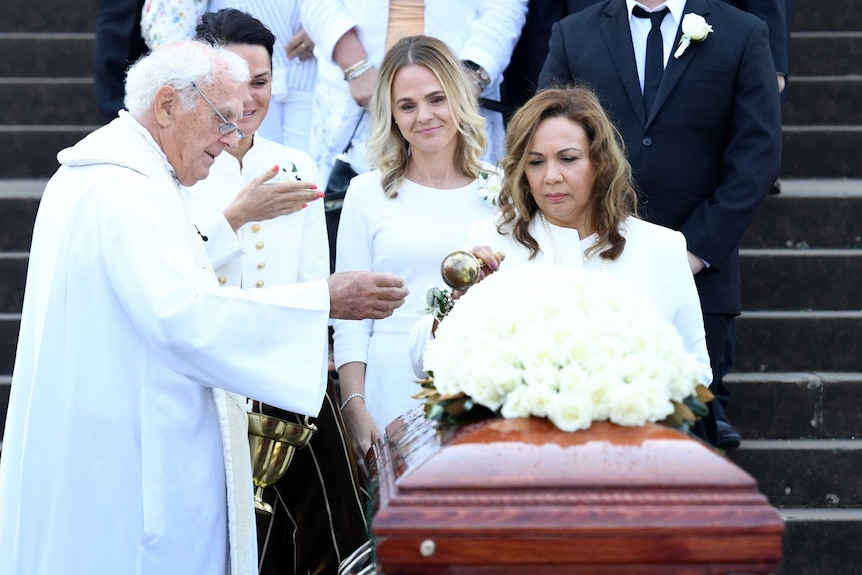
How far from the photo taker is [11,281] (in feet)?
19.6

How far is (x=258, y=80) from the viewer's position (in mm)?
4270

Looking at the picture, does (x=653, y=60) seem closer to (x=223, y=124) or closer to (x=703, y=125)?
(x=703, y=125)

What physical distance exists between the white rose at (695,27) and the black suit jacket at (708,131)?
66mm

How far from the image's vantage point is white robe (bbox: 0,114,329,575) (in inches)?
121

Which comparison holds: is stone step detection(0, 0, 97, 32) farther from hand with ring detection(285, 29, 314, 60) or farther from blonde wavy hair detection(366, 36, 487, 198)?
blonde wavy hair detection(366, 36, 487, 198)

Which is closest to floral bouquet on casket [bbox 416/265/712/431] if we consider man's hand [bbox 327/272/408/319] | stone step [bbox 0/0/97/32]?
man's hand [bbox 327/272/408/319]

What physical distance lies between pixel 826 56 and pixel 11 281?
4.76 meters

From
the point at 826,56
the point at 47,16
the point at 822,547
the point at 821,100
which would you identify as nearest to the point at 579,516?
the point at 822,547

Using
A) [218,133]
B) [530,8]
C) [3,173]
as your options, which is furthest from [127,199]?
[3,173]

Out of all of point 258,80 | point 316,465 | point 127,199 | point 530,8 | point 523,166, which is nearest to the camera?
point 127,199

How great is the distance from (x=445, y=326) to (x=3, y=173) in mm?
5069

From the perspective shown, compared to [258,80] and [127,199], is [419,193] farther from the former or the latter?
[127,199]

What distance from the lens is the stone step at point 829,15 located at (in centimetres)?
752

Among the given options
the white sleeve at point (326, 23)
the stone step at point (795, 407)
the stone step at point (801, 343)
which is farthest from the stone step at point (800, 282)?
the white sleeve at point (326, 23)
